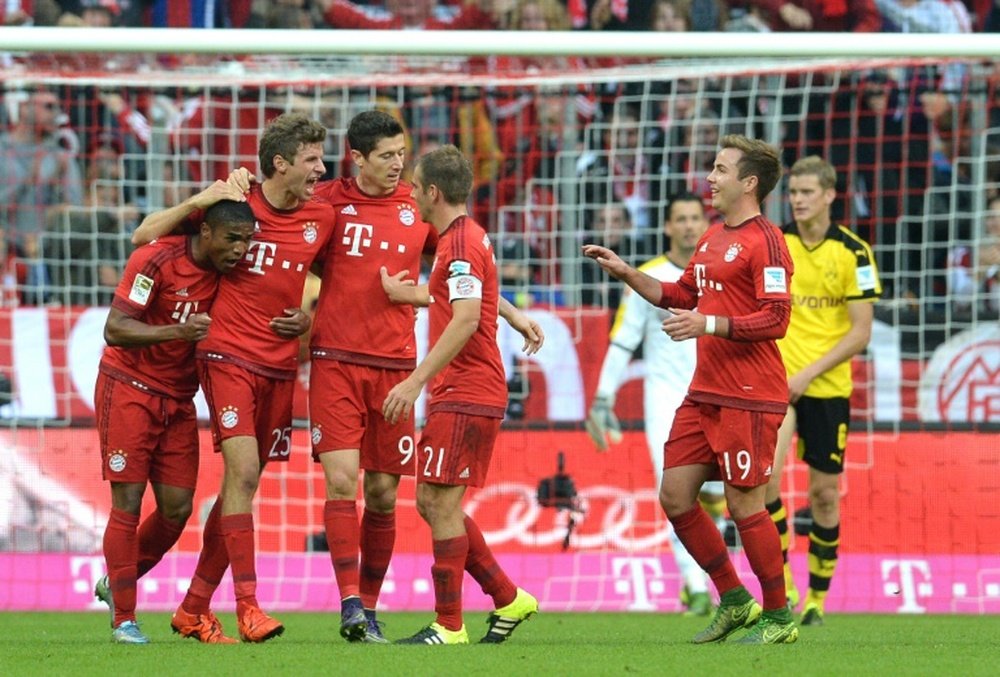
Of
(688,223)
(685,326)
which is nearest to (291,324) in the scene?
(685,326)

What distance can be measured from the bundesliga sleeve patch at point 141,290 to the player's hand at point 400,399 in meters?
1.15

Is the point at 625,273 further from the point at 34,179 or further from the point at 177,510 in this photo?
the point at 34,179

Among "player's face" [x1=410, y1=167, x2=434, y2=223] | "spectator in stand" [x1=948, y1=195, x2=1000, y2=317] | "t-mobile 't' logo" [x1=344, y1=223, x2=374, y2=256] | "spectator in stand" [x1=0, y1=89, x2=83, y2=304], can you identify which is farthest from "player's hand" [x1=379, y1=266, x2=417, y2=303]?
"spectator in stand" [x1=948, y1=195, x2=1000, y2=317]

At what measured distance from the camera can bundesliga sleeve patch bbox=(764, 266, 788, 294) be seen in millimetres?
6910

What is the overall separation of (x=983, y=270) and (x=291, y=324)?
649 cm

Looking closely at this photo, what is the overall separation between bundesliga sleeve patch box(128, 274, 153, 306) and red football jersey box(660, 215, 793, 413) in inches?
91.9

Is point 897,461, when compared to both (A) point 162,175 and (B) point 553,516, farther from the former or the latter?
(A) point 162,175

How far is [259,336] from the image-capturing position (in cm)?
736

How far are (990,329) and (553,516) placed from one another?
3192mm

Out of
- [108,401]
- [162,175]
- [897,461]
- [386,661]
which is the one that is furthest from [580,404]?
[386,661]

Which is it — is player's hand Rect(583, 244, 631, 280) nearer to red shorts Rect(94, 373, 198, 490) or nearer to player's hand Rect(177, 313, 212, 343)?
player's hand Rect(177, 313, 212, 343)

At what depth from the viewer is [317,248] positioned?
24.4ft

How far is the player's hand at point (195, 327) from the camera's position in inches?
278

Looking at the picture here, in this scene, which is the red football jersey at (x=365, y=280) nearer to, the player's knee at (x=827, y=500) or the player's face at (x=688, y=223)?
the player's face at (x=688, y=223)
